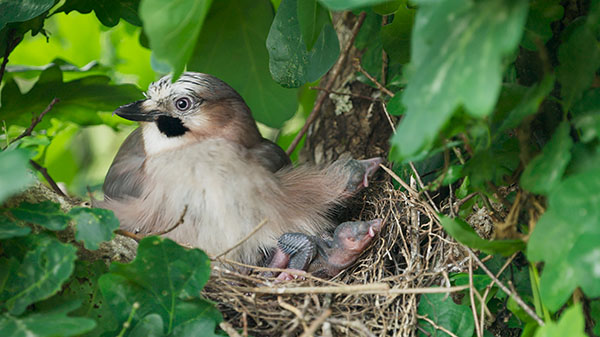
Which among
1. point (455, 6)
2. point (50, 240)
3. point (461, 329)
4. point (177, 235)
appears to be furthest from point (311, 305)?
point (455, 6)

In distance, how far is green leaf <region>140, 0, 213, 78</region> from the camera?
62.0 inches

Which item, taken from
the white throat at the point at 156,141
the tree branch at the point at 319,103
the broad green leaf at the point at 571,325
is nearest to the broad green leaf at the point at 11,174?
the broad green leaf at the point at 571,325

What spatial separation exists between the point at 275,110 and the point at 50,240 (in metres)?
1.71

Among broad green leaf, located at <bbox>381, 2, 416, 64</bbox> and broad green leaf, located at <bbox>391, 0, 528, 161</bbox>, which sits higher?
broad green leaf, located at <bbox>391, 0, 528, 161</bbox>

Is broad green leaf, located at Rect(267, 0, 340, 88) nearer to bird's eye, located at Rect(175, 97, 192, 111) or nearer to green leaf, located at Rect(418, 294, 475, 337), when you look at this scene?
bird's eye, located at Rect(175, 97, 192, 111)

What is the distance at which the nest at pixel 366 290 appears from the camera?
2.12 metres

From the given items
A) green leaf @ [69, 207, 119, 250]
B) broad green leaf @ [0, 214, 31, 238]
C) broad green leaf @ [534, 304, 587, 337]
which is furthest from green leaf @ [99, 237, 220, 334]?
broad green leaf @ [534, 304, 587, 337]

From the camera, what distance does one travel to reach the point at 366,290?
2.17 metres

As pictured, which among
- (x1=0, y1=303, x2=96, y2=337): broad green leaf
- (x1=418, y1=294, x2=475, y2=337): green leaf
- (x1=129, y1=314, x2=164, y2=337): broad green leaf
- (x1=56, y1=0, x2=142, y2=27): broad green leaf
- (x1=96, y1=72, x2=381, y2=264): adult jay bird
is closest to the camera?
(x1=0, y1=303, x2=96, y2=337): broad green leaf

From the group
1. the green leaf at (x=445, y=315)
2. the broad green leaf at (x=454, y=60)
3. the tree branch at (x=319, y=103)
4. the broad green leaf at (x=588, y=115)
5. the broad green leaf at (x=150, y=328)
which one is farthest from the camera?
the tree branch at (x=319, y=103)

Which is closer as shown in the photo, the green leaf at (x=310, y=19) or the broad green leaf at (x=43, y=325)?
the broad green leaf at (x=43, y=325)

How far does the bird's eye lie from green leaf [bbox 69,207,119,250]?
1230mm

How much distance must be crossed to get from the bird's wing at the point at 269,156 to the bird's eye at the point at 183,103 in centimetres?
36

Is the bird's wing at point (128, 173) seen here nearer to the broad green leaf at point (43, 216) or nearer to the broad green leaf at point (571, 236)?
the broad green leaf at point (43, 216)
